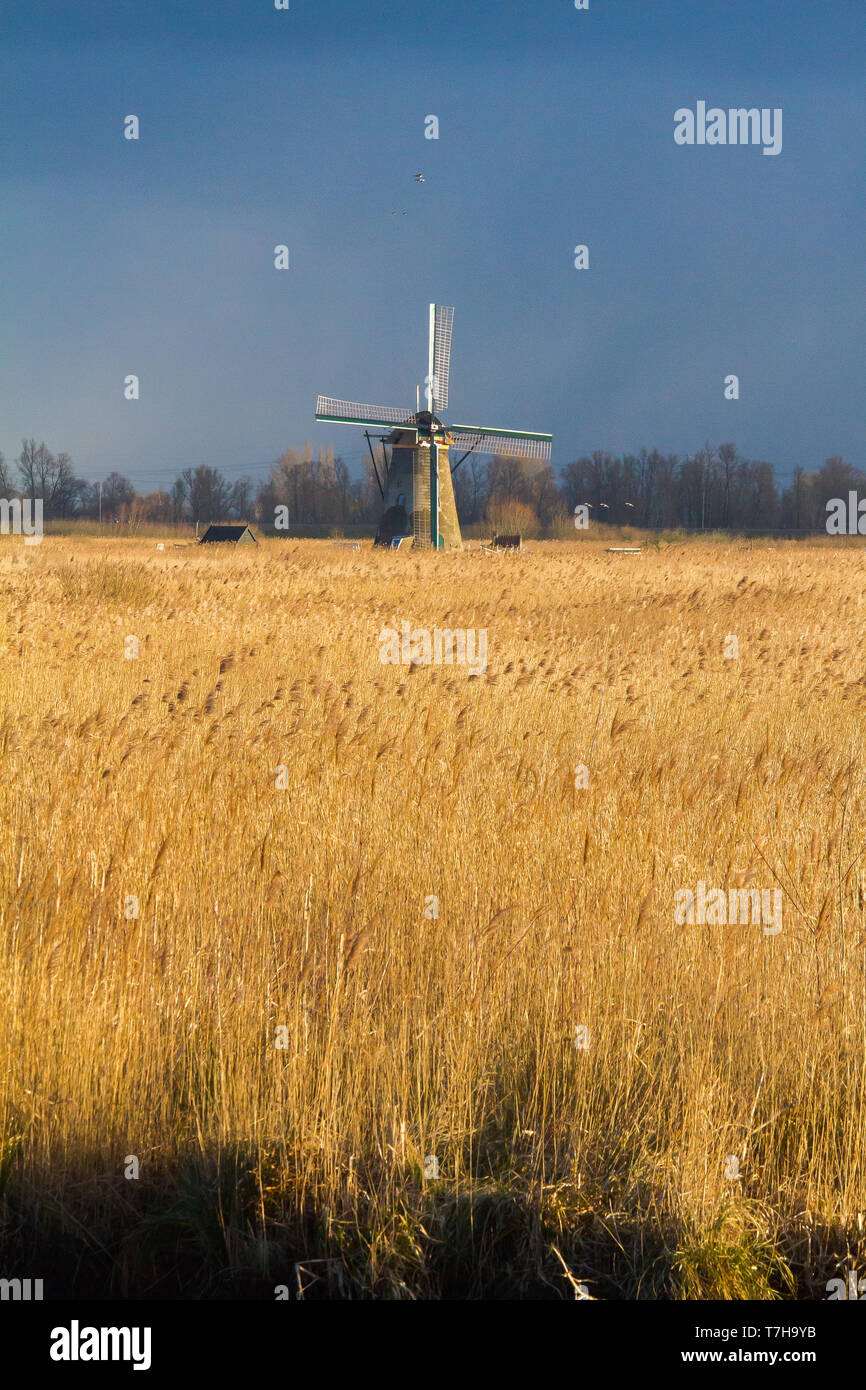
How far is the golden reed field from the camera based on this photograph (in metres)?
2.37

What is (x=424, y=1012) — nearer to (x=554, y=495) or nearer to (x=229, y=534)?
(x=229, y=534)

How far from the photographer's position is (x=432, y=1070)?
2.88 meters

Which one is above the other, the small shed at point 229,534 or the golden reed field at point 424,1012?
the small shed at point 229,534

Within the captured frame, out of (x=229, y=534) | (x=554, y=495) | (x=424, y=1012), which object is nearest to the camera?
(x=424, y=1012)

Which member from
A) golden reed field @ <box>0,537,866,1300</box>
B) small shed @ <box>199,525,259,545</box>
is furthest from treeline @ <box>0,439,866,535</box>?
golden reed field @ <box>0,537,866,1300</box>

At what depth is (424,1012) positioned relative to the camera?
304 centimetres

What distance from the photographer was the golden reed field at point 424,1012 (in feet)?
7.76

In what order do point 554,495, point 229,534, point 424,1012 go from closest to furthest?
point 424,1012 < point 229,534 < point 554,495

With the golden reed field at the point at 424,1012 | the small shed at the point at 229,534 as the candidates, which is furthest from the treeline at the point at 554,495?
the golden reed field at the point at 424,1012

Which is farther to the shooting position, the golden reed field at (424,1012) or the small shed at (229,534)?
the small shed at (229,534)

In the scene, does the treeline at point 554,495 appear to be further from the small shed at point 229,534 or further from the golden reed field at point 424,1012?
the golden reed field at point 424,1012

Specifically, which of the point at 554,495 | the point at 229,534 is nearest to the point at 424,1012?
the point at 229,534

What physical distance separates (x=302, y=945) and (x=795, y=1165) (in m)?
1.72
